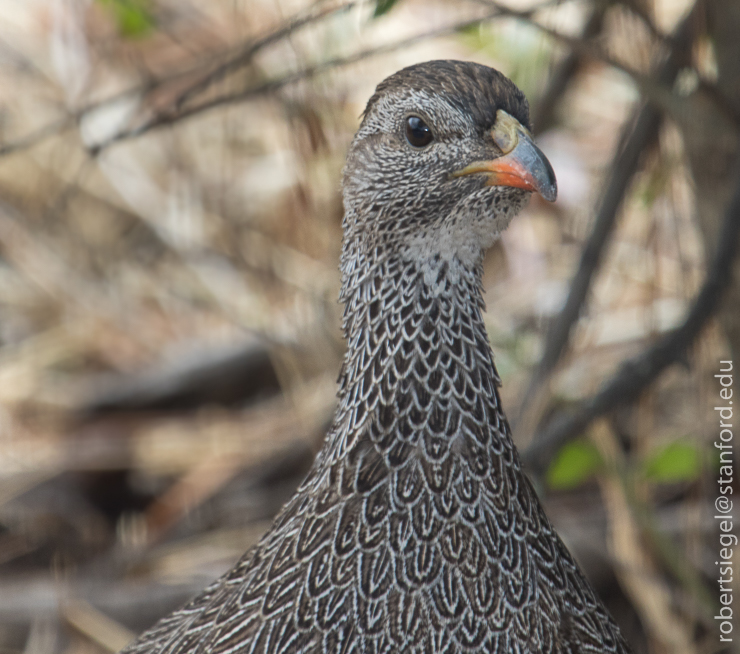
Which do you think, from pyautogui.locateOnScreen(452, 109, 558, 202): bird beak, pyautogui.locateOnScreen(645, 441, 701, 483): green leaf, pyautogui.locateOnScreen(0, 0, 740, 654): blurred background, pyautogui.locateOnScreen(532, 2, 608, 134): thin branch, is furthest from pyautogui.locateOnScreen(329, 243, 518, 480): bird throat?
pyautogui.locateOnScreen(532, 2, 608, 134): thin branch

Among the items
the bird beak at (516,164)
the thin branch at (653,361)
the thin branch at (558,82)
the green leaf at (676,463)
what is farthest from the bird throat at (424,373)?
the thin branch at (558,82)

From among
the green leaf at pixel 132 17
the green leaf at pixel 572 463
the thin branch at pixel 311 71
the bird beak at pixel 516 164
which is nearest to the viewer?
the bird beak at pixel 516 164

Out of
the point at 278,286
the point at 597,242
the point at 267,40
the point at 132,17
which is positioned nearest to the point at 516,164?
the point at 267,40

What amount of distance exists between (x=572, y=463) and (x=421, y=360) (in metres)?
1.53

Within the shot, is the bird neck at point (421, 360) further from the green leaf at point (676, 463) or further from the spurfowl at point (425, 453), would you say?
the green leaf at point (676, 463)

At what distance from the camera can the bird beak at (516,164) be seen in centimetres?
229

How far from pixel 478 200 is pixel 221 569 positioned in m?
2.98

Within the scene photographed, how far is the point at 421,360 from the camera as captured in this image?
249 cm

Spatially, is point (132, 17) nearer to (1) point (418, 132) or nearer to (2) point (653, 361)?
(1) point (418, 132)

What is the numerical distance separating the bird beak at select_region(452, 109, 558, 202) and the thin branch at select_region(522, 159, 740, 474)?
1.20m

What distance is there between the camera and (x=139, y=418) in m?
5.72

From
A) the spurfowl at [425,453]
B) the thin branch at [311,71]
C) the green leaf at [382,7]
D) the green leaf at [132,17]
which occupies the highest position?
the green leaf at [132,17]

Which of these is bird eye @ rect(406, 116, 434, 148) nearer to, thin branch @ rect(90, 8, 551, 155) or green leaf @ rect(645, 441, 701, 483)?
thin branch @ rect(90, 8, 551, 155)

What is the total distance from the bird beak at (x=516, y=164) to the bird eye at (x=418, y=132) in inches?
5.4
